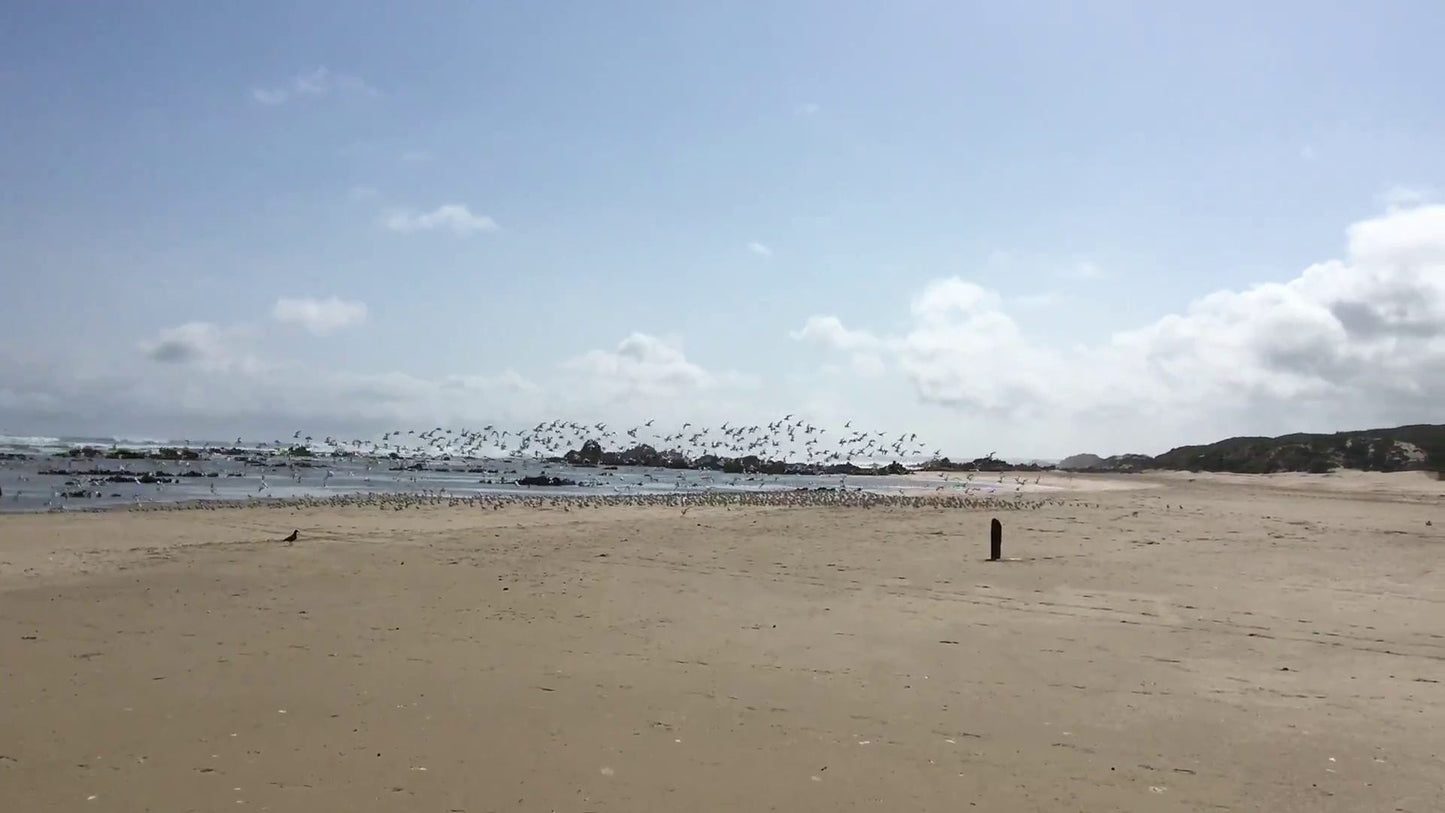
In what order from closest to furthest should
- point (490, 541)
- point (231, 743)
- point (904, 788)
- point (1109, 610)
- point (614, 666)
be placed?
1. point (904, 788)
2. point (231, 743)
3. point (614, 666)
4. point (1109, 610)
5. point (490, 541)

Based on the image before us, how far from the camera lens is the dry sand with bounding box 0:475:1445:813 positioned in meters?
6.34

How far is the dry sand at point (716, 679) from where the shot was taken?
6336 mm

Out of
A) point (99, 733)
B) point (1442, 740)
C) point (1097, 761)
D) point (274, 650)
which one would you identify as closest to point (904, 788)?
point (1097, 761)

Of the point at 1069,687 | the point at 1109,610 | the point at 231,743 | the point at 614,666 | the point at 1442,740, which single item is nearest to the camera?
the point at 231,743

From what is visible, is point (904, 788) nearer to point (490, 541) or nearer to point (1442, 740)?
point (1442, 740)

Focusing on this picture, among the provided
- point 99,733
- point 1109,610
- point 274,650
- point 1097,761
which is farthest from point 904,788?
point 1109,610

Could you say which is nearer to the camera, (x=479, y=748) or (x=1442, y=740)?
(x=479, y=748)

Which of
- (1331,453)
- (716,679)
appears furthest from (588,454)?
A: (716,679)

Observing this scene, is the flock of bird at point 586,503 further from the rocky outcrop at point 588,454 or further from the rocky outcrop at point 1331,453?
the rocky outcrop at point 588,454

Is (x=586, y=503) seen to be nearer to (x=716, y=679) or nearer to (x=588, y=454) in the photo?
(x=716, y=679)

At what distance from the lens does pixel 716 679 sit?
30.1 ft

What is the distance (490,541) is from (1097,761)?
16201mm

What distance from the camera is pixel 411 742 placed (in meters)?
7.04

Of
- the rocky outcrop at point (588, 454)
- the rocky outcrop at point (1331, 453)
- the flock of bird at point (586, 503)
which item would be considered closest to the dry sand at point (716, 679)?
the flock of bird at point (586, 503)
